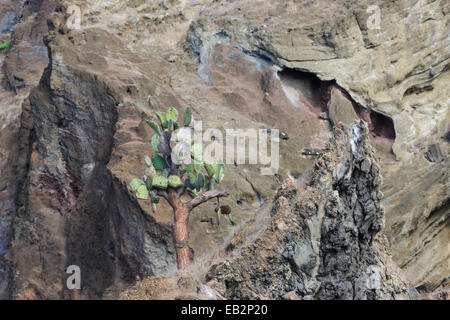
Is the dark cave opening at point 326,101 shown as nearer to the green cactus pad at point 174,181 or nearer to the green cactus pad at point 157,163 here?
the green cactus pad at point 157,163

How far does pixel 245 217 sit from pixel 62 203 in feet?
15.7

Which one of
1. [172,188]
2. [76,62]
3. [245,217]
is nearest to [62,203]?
[76,62]

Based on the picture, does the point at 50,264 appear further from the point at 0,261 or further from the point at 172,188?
the point at 172,188

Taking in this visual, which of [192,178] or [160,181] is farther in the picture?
[192,178]

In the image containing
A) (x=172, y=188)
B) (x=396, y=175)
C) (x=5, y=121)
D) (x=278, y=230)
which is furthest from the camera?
(x=5, y=121)

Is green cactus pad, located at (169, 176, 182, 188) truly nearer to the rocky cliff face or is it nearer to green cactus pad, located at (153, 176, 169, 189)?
green cactus pad, located at (153, 176, 169, 189)

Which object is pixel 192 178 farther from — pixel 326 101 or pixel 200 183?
pixel 326 101

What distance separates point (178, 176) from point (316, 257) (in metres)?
2.51

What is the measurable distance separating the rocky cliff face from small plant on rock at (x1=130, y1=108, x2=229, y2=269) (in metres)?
3.38

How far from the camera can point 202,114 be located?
18.4m

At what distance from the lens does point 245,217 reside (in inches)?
580

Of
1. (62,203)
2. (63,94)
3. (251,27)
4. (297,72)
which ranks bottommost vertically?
(62,203)

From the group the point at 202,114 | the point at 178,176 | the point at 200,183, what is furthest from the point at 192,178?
the point at 202,114

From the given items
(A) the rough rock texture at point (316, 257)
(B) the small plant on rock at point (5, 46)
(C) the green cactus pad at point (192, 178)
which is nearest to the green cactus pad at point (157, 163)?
(C) the green cactus pad at point (192, 178)
